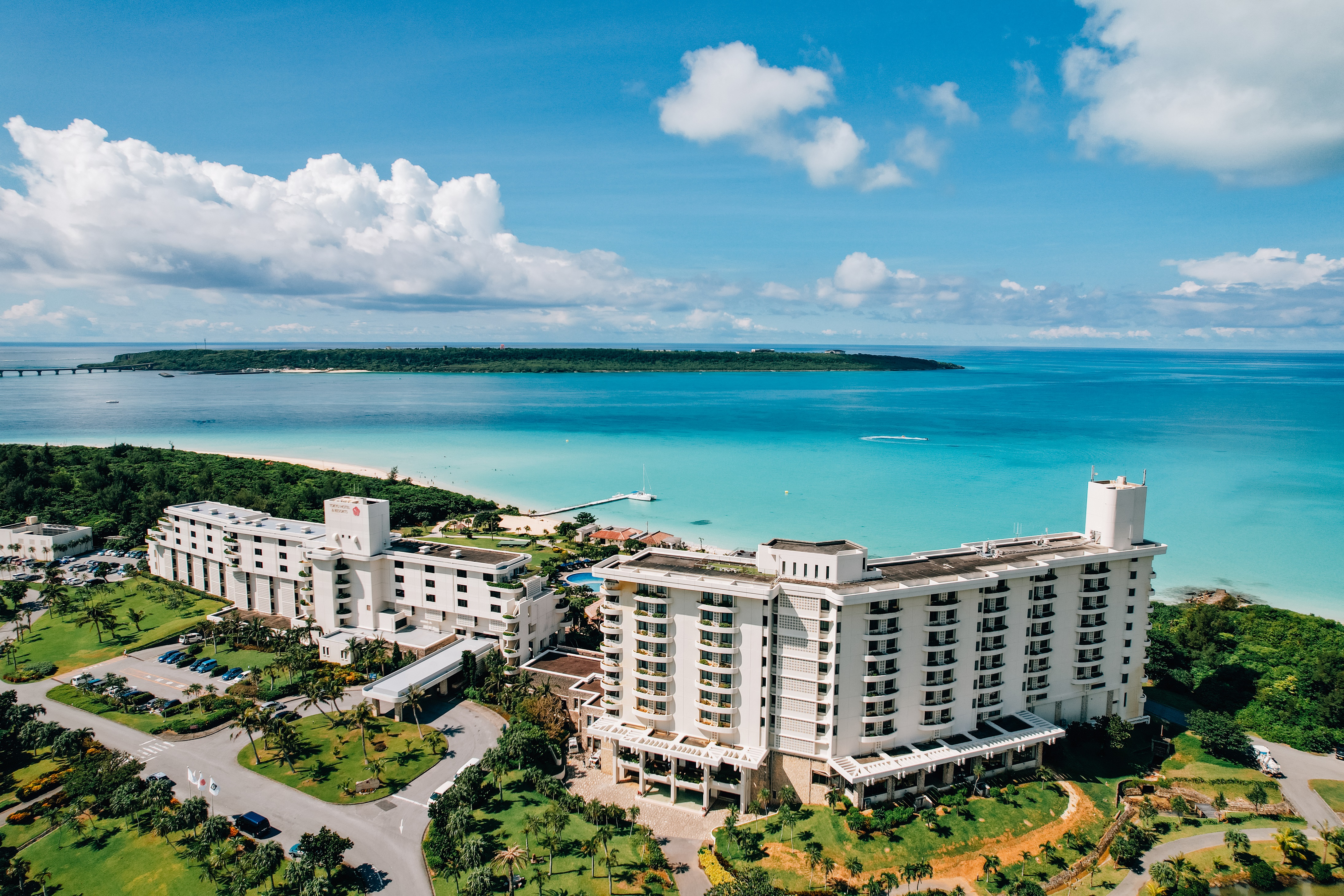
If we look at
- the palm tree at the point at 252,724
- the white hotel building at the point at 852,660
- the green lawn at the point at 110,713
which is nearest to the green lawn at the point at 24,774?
the green lawn at the point at 110,713

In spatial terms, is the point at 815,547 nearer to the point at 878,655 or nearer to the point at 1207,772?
the point at 878,655

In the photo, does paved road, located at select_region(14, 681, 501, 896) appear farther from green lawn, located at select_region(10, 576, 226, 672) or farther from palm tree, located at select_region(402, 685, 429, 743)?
green lawn, located at select_region(10, 576, 226, 672)

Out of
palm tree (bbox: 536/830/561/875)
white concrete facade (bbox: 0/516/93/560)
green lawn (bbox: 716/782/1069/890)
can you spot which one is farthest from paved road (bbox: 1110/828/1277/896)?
white concrete facade (bbox: 0/516/93/560)

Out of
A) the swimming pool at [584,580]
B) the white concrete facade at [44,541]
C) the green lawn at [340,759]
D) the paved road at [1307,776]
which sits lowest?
the paved road at [1307,776]

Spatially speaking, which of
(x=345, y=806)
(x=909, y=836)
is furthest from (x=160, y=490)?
(x=909, y=836)

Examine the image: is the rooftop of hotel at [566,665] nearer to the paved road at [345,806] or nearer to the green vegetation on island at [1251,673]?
the paved road at [345,806]

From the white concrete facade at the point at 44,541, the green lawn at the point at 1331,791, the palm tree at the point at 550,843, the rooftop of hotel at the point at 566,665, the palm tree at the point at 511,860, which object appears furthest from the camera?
the white concrete facade at the point at 44,541
